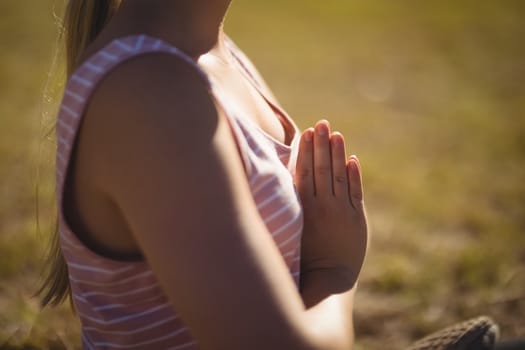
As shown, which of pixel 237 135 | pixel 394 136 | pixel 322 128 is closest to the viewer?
pixel 237 135

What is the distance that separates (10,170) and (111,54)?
3294 mm

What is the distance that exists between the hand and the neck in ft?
1.01

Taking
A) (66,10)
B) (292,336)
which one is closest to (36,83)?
(66,10)

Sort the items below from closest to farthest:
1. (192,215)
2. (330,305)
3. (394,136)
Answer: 1. (192,215)
2. (330,305)
3. (394,136)

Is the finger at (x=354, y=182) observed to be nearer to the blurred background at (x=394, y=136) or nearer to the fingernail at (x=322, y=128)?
the fingernail at (x=322, y=128)

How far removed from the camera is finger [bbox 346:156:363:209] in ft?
3.81

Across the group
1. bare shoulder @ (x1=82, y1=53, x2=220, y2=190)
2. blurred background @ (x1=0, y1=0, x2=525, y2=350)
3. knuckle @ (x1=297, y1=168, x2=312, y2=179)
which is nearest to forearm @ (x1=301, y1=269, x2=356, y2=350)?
knuckle @ (x1=297, y1=168, x2=312, y2=179)

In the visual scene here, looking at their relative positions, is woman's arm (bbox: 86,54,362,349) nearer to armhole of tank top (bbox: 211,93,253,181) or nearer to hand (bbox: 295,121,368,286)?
armhole of tank top (bbox: 211,93,253,181)

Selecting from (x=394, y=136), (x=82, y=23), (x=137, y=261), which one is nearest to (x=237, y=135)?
(x=137, y=261)

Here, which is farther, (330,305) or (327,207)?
(327,207)

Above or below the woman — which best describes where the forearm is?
below

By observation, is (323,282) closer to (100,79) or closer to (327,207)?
(327,207)

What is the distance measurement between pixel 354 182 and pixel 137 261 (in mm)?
502

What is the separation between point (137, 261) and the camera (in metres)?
0.93
